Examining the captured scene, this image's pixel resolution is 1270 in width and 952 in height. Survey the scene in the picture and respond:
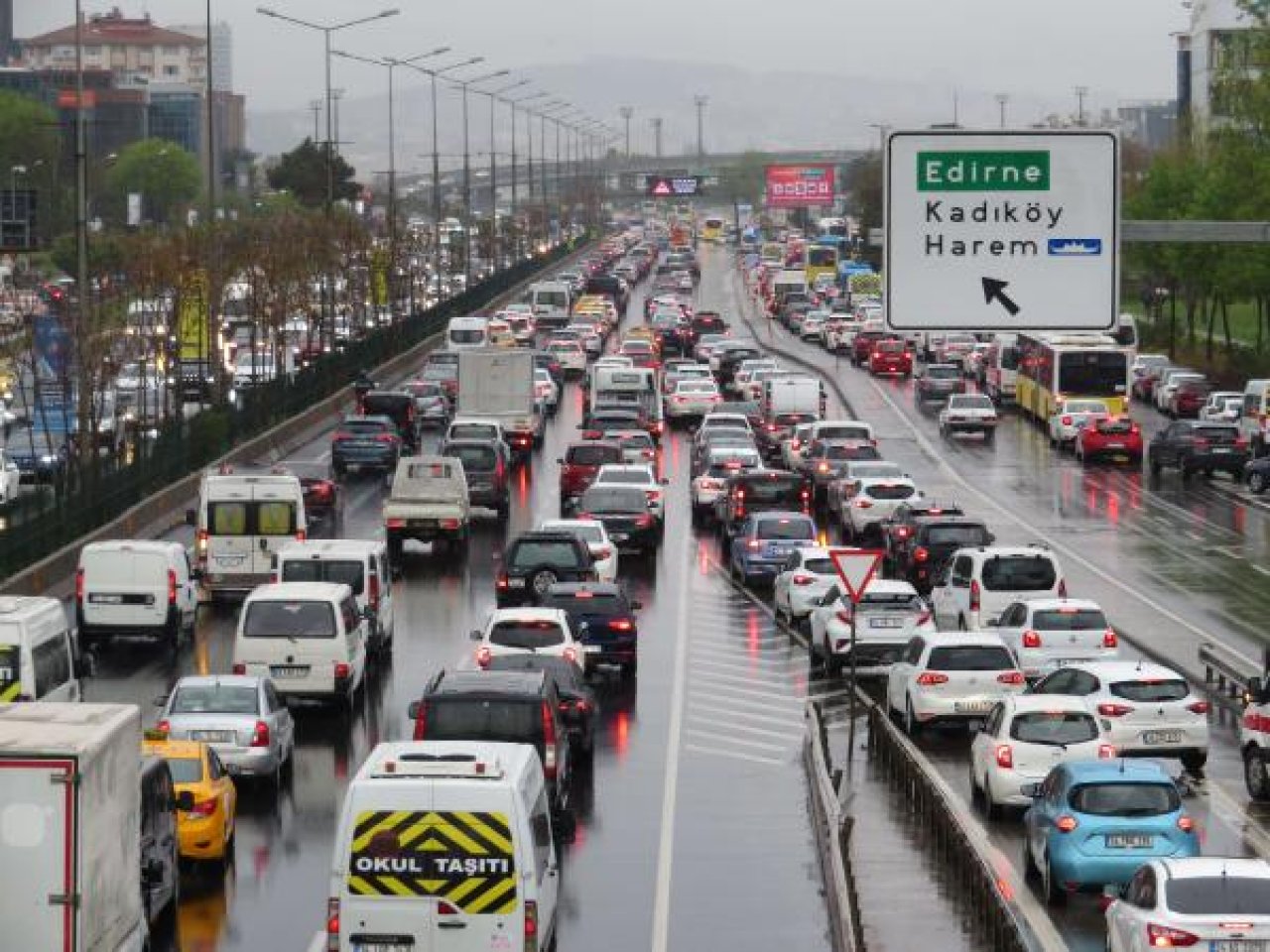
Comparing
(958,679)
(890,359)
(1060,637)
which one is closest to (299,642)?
(958,679)

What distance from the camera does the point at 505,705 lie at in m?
28.4

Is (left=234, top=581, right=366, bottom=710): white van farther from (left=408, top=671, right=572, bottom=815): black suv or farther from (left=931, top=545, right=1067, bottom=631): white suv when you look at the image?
(left=931, top=545, right=1067, bottom=631): white suv

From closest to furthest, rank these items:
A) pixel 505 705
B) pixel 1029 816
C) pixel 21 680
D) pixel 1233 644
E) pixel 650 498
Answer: pixel 1029 816
pixel 505 705
pixel 21 680
pixel 1233 644
pixel 650 498

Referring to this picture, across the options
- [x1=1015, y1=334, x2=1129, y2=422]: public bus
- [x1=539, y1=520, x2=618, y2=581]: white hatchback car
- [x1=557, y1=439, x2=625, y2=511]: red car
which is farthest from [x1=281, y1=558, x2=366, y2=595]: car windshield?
[x1=1015, y1=334, x2=1129, y2=422]: public bus

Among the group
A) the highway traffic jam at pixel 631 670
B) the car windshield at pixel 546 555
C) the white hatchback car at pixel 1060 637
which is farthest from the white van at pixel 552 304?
the white hatchback car at pixel 1060 637

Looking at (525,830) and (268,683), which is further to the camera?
(268,683)

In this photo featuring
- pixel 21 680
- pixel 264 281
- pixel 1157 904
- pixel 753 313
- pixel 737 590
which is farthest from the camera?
pixel 753 313

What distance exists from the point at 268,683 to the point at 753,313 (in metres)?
117

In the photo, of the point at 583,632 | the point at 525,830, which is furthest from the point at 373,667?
the point at 525,830

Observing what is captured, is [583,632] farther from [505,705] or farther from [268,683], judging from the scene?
[505,705]

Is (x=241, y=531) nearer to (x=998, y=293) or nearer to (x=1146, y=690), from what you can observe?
(x=1146, y=690)

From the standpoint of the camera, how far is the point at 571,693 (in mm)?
33562

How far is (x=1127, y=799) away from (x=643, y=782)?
913cm

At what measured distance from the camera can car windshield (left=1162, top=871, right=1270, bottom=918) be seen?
19547 mm
